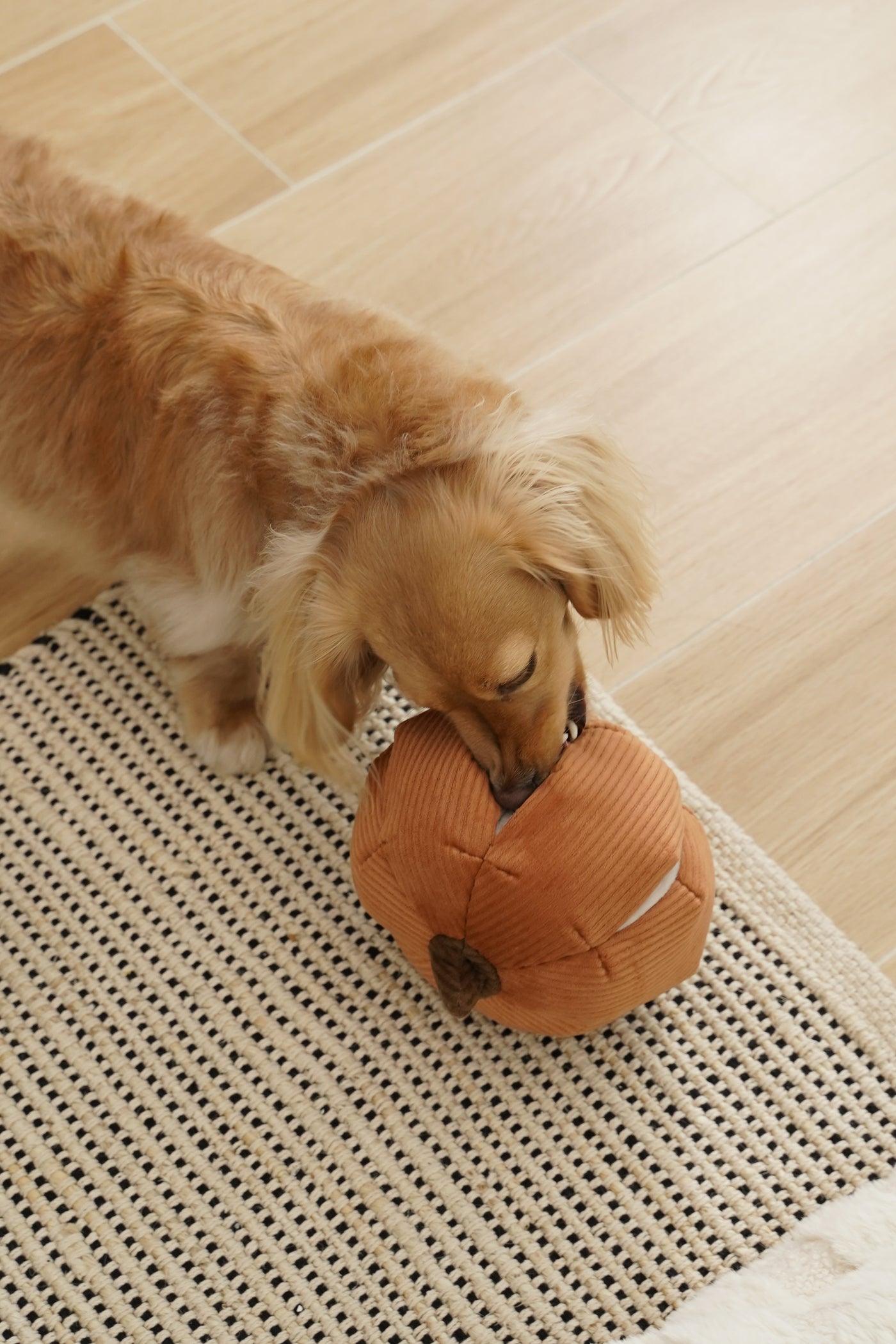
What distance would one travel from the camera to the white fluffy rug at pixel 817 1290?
3.71 ft

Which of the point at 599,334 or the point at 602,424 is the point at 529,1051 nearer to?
the point at 602,424

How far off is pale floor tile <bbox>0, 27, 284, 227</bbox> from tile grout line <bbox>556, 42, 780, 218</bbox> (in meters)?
0.61

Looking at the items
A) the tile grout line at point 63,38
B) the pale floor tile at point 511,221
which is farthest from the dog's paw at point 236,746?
the tile grout line at point 63,38

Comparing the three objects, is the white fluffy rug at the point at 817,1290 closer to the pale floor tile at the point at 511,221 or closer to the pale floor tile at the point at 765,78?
the pale floor tile at the point at 511,221

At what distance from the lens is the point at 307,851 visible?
1.62 meters

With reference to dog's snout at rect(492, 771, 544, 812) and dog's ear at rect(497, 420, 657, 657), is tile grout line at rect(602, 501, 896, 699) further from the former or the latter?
dog's snout at rect(492, 771, 544, 812)

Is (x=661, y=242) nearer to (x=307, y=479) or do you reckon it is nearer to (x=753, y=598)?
(x=753, y=598)

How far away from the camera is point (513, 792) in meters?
1.28

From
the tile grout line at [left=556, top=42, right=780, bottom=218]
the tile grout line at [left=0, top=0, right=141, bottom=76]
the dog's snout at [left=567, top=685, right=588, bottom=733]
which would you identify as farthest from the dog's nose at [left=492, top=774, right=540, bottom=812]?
the tile grout line at [left=0, top=0, right=141, bottom=76]

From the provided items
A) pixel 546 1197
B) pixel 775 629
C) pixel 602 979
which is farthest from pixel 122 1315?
pixel 775 629

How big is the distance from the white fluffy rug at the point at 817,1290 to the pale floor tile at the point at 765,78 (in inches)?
63.1

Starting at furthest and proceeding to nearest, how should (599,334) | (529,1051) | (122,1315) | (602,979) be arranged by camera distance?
1. (599,334)
2. (529,1051)
3. (122,1315)
4. (602,979)

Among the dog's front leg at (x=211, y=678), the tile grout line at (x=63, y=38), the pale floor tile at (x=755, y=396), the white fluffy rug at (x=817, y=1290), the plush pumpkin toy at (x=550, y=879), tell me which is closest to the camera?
the white fluffy rug at (x=817, y=1290)

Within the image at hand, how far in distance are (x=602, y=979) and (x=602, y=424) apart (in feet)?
2.06
